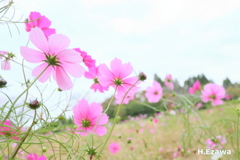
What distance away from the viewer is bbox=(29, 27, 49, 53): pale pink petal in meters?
0.31

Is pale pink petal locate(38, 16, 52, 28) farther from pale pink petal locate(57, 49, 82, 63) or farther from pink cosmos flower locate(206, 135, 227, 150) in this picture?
pink cosmos flower locate(206, 135, 227, 150)

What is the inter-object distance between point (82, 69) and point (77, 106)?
0.32 feet

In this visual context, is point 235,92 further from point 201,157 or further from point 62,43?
point 62,43

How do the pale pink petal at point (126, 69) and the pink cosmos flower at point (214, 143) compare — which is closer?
the pale pink petal at point (126, 69)

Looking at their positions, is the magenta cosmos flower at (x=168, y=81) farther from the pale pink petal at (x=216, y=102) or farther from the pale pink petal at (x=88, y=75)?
the pale pink petal at (x=88, y=75)

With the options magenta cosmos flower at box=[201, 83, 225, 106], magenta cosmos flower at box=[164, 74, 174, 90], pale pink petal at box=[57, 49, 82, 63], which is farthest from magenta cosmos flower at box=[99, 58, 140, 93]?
magenta cosmos flower at box=[164, 74, 174, 90]

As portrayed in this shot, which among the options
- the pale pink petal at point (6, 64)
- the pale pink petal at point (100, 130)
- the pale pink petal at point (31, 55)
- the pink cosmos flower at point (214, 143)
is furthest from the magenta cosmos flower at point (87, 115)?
the pink cosmos flower at point (214, 143)

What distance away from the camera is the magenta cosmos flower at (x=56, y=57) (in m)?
0.31

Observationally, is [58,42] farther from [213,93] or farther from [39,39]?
[213,93]

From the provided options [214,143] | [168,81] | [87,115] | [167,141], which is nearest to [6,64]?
[87,115]

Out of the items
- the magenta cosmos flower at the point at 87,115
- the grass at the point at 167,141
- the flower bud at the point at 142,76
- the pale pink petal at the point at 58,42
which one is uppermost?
the pale pink petal at the point at 58,42

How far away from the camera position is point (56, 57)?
328mm

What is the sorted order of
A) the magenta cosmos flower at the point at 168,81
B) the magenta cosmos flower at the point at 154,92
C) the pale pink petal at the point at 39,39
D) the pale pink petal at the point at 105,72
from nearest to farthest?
the pale pink petal at the point at 39,39 → the pale pink petal at the point at 105,72 → the magenta cosmos flower at the point at 154,92 → the magenta cosmos flower at the point at 168,81

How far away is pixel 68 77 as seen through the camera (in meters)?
0.34
